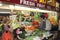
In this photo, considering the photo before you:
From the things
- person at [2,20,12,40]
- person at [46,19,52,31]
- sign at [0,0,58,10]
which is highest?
sign at [0,0,58,10]

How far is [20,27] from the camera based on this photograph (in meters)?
2.06

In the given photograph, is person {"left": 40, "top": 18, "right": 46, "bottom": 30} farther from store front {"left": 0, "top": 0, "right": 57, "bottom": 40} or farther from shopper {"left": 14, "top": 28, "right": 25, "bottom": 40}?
shopper {"left": 14, "top": 28, "right": 25, "bottom": 40}

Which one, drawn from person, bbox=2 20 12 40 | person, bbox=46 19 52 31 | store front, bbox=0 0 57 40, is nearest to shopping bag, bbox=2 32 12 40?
person, bbox=2 20 12 40

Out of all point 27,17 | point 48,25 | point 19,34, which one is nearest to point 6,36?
point 19,34

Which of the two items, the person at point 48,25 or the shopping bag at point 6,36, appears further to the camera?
the person at point 48,25

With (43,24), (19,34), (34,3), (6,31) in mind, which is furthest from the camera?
(43,24)

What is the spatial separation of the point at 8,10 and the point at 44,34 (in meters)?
1.02

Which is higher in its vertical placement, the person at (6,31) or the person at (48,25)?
the person at (6,31)

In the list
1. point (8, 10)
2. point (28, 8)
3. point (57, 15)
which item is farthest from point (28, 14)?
point (57, 15)

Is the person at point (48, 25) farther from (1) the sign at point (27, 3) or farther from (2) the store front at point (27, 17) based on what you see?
(1) the sign at point (27, 3)

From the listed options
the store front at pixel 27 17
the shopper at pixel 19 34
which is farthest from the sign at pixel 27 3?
the shopper at pixel 19 34

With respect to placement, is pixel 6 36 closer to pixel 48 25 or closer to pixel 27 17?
pixel 27 17

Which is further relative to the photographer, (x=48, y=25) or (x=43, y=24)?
(x=48, y=25)

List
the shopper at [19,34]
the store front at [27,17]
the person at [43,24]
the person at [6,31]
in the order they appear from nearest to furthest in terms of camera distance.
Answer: the person at [6,31], the store front at [27,17], the shopper at [19,34], the person at [43,24]
